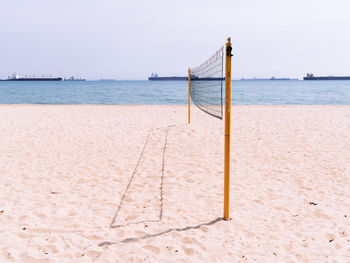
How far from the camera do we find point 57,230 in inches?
140

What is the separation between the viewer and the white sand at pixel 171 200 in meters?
3.19

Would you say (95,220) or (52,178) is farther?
(52,178)

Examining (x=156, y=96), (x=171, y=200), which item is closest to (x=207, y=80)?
(x=171, y=200)

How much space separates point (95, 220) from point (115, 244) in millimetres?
754

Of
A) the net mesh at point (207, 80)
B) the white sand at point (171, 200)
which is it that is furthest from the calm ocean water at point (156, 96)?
the white sand at point (171, 200)

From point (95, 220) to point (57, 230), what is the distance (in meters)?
0.51

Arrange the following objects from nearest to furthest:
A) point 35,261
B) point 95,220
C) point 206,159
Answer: point 35,261, point 95,220, point 206,159

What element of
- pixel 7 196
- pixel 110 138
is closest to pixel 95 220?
pixel 7 196

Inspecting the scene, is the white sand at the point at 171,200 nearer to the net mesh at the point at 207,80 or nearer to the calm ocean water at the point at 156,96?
the net mesh at the point at 207,80

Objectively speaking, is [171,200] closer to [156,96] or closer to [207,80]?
[207,80]

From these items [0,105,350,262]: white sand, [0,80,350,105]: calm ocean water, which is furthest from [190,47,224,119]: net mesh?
[0,80,350,105]: calm ocean water

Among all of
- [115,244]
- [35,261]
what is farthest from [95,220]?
[35,261]

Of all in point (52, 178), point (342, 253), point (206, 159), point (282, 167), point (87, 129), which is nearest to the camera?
point (342, 253)

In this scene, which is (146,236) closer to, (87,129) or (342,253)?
(342,253)
